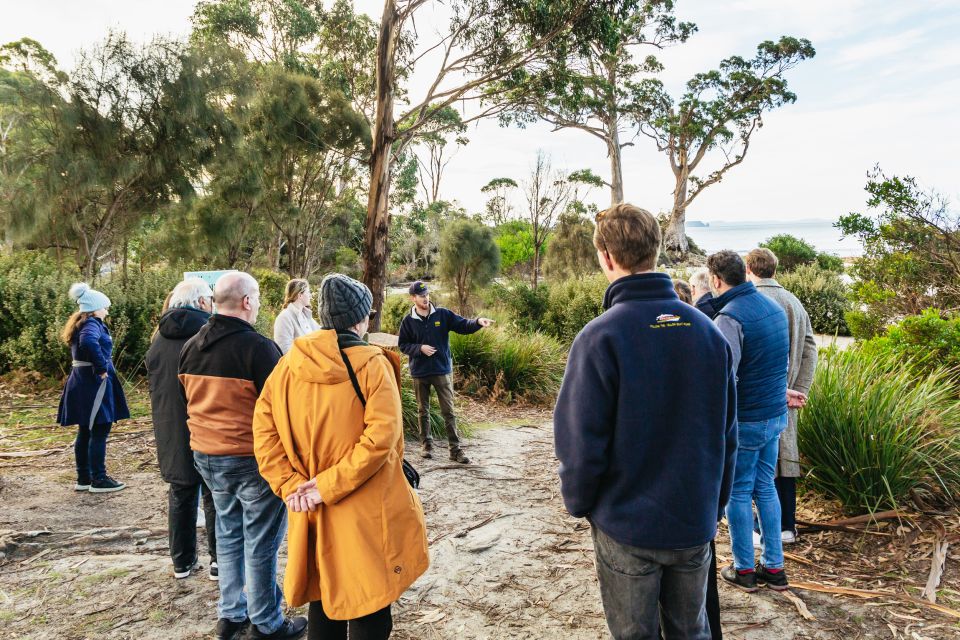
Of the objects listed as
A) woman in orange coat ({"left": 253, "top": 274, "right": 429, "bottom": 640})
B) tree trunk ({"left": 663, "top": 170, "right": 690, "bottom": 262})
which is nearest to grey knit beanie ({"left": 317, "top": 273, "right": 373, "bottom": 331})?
woman in orange coat ({"left": 253, "top": 274, "right": 429, "bottom": 640})

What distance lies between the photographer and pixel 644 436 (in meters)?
1.80

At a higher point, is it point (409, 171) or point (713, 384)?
point (409, 171)

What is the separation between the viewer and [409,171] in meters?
34.6

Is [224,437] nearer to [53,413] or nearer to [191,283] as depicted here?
[191,283]

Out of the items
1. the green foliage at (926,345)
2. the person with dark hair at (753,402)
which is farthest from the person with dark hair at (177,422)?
the green foliage at (926,345)

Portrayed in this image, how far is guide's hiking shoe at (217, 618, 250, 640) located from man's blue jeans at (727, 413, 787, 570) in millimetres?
2642

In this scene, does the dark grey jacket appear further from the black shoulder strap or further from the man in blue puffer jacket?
the man in blue puffer jacket

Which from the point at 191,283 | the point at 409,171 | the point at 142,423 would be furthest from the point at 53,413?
the point at 409,171

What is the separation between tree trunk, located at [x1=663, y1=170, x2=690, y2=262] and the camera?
29734mm

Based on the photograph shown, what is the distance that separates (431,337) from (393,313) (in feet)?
28.1

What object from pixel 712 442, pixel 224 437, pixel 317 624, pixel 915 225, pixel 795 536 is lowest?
pixel 795 536

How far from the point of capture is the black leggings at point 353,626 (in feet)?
7.07

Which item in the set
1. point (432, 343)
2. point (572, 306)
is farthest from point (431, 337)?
point (572, 306)

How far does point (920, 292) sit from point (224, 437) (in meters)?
8.30
